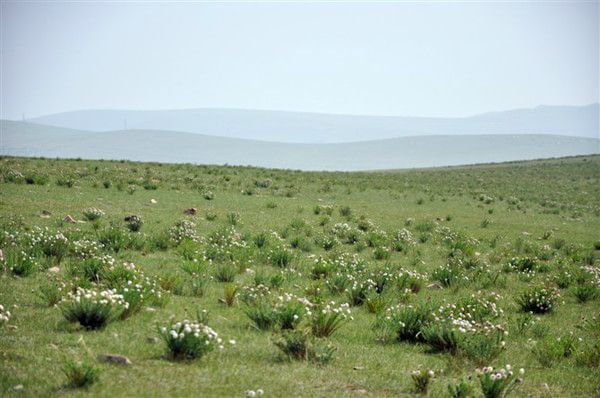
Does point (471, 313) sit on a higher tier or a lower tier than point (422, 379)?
lower

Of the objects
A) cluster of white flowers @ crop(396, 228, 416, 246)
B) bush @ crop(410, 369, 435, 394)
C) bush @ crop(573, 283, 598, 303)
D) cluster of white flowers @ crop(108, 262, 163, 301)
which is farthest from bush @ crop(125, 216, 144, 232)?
bush @ crop(410, 369, 435, 394)

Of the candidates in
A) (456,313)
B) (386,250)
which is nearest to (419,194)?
(386,250)

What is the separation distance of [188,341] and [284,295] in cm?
453

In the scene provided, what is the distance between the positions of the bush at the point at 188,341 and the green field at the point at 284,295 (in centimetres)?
12

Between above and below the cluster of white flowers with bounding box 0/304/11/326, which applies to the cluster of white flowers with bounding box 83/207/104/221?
above

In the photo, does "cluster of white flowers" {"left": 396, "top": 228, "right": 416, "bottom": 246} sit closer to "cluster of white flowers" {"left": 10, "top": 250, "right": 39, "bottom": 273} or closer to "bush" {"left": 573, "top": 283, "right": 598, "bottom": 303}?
"bush" {"left": 573, "top": 283, "right": 598, "bottom": 303}

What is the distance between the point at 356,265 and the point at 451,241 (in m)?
8.45

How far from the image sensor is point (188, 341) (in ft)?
24.4

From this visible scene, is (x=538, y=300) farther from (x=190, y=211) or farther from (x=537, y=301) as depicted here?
(x=190, y=211)

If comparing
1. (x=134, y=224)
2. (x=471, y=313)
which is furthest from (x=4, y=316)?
(x=134, y=224)

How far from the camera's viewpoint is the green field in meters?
7.42

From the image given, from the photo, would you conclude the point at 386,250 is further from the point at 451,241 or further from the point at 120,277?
the point at 120,277

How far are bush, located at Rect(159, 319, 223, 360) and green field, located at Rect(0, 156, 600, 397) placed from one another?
0.40ft

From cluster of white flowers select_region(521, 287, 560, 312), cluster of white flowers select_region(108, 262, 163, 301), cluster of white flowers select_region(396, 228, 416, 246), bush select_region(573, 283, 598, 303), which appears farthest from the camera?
cluster of white flowers select_region(396, 228, 416, 246)
